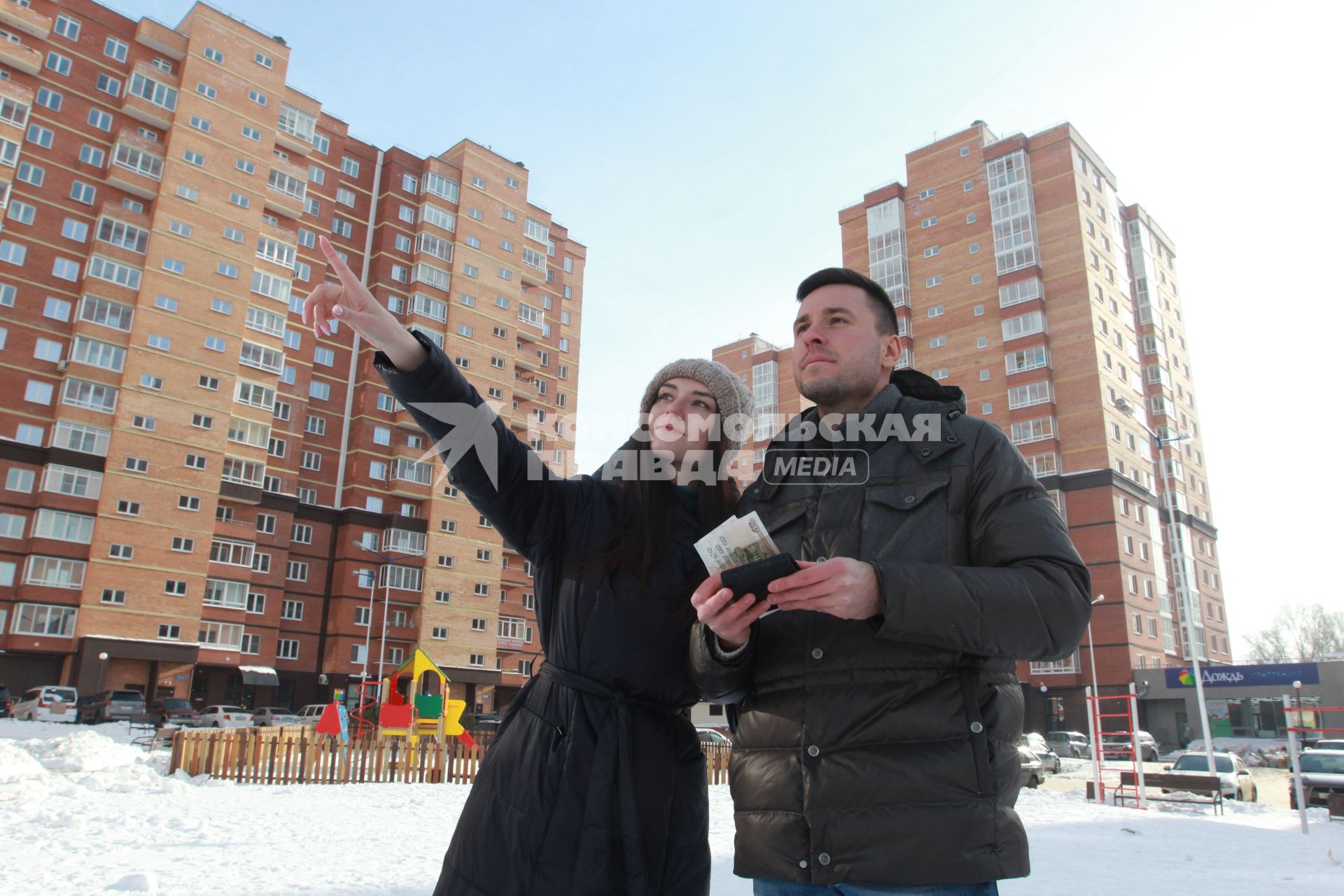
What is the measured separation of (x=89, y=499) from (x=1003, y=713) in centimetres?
4934

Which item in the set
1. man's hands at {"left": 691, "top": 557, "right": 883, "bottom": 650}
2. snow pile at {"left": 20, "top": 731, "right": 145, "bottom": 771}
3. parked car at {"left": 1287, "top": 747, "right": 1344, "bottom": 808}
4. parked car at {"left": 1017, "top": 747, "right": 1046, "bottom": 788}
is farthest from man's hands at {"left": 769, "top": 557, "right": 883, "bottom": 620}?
parked car at {"left": 1017, "top": 747, "right": 1046, "bottom": 788}

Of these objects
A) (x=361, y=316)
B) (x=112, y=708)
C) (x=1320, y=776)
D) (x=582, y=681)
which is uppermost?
(x=361, y=316)

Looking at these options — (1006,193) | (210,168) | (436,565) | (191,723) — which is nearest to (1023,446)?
(1006,193)

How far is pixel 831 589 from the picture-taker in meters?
1.78

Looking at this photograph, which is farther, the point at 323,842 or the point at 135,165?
the point at 135,165

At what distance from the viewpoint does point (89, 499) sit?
40938 mm

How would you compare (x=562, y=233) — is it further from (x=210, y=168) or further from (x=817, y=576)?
(x=817, y=576)

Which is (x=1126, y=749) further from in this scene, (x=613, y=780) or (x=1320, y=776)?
(x=613, y=780)

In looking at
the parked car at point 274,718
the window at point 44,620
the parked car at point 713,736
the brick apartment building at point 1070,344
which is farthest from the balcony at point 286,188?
the parked car at point 713,736

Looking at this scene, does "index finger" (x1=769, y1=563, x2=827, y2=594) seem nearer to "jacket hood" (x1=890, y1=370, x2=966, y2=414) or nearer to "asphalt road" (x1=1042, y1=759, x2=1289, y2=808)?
"jacket hood" (x1=890, y1=370, x2=966, y2=414)

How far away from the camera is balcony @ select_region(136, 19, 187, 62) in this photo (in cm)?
4750

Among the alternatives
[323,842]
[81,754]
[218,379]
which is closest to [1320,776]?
[323,842]

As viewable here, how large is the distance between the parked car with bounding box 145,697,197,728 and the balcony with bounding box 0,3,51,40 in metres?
34.6

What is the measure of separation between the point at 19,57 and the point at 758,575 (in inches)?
2288
